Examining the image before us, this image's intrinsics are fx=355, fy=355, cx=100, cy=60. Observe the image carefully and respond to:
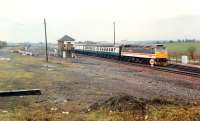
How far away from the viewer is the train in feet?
146

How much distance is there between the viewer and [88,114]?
15594 millimetres

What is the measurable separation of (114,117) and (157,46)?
3138cm

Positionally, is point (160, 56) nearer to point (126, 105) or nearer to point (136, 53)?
point (136, 53)

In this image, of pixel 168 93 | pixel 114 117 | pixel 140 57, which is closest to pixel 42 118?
pixel 114 117

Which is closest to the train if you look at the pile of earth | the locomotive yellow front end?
the locomotive yellow front end

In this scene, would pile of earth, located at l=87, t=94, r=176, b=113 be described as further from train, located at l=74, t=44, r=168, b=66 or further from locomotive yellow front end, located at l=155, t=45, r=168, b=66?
train, located at l=74, t=44, r=168, b=66

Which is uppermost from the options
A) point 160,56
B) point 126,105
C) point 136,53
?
point 136,53

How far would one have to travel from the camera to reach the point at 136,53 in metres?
50.0

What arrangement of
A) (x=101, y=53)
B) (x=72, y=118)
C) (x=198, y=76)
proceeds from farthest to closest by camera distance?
(x=101, y=53) < (x=198, y=76) < (x=72, y=118)

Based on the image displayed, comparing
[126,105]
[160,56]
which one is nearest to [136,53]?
[160,56]

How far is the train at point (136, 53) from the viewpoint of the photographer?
44594 millimetres

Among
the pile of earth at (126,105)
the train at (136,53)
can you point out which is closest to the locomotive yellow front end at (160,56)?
the train at (136,53)

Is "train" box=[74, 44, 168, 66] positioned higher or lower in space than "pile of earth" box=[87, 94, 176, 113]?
higher

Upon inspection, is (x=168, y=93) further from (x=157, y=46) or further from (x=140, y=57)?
(x=140, y=57)
